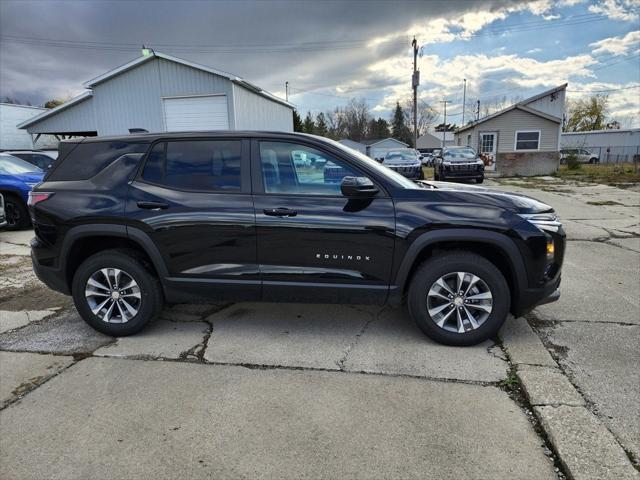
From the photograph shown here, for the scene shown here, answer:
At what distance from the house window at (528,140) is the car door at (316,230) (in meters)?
24.7

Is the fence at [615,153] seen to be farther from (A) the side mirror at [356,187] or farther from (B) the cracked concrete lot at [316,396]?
(A) the side mirror at [356,187]

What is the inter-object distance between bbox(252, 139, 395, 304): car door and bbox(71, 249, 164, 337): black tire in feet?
3.45

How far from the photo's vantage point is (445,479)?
218 cm

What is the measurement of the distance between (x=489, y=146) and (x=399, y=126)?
72247 millimetres

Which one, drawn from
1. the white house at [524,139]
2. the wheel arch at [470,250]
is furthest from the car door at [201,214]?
the white house at [524,139]

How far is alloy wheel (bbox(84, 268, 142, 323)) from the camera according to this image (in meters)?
3.85

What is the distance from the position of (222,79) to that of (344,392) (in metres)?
17.1

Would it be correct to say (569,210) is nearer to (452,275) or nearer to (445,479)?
(452,275)

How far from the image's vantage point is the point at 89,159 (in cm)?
391

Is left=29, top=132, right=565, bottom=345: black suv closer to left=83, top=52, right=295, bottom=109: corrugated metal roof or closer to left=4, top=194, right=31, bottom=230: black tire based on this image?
left=4, top=194, right=31, bottom=230: black tire

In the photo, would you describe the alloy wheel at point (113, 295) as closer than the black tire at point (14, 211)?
Yes

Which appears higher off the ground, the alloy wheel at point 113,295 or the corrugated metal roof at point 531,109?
the corrugated metal roof at point 531,109

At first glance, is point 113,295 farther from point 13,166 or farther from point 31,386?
point 13,166

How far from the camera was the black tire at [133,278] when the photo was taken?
381 centimetres
